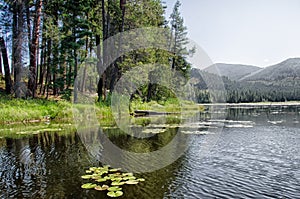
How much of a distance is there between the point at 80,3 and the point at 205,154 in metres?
20.7

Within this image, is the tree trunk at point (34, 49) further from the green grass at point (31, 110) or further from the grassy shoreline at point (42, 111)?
the green grass at point (31, 110)

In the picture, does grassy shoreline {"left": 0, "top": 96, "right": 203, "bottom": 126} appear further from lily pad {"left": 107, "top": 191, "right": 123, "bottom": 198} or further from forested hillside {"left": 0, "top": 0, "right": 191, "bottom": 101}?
lily pad {"left": 107, "top": 191, "right": 123, "bottom": 198}

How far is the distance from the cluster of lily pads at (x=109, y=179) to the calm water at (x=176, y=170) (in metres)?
0.21

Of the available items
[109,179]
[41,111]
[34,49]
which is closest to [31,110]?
[41,111]

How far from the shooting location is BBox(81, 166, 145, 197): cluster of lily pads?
6.68m

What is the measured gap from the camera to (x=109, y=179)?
25.1ft

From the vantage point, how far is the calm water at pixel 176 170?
662 cm

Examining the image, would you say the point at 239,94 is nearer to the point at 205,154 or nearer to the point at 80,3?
the point at 80,3

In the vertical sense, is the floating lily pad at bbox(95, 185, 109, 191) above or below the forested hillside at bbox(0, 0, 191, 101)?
below

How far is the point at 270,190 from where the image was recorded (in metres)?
6.77

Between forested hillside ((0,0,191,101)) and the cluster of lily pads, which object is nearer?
the cluster of lily pads

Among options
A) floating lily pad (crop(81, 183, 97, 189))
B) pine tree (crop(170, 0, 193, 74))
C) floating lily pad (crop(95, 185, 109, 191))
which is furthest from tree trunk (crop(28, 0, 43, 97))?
pine tree (crop(170, 0, 193, 74))

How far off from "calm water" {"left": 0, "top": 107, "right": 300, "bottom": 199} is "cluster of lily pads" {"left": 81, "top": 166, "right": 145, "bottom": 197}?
0.21 meters

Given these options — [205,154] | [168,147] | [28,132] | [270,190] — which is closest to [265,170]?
[270,190]
